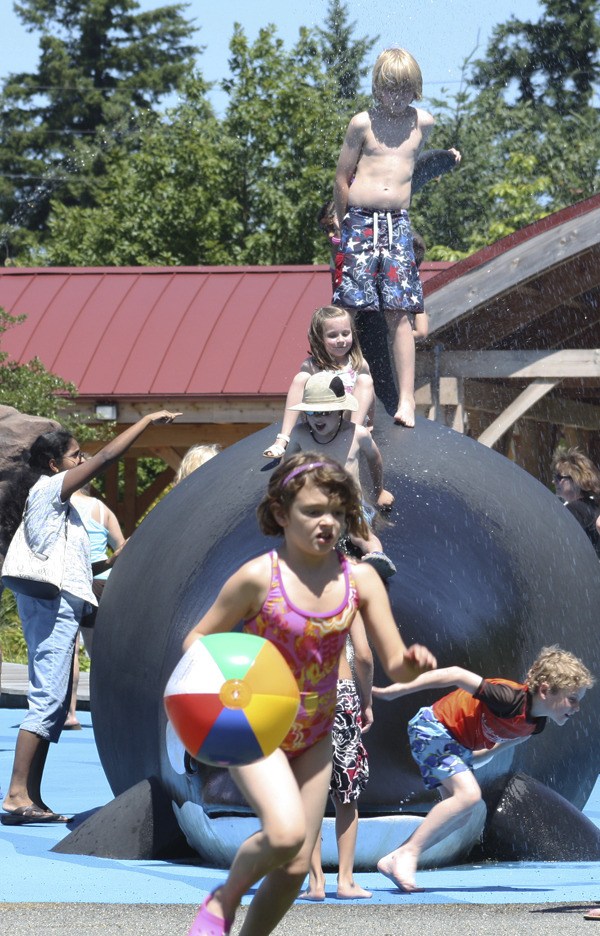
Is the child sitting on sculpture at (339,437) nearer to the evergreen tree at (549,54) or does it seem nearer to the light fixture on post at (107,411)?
the light fixture on post at (107,411)

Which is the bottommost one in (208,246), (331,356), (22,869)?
(22,869)

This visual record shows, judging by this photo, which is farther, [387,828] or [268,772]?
[387,828]

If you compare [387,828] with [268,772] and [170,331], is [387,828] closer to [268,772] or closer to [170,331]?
[268,772]

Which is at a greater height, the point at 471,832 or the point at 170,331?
the point at 170,331

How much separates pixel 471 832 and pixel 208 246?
25578 millimetres

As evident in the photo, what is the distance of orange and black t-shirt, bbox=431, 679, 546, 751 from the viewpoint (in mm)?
5844

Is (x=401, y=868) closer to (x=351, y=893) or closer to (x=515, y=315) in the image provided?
(x=351, y=893)

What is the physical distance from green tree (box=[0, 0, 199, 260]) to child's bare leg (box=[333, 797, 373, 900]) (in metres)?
35.7

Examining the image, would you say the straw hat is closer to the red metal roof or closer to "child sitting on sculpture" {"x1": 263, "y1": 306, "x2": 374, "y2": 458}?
"child sitting on sculpture" {"x1": 263, "y1": 306, "x2": 374, "y2": 458}

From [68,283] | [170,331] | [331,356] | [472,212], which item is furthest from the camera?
[472,212]

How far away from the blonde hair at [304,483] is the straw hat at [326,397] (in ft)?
4.64

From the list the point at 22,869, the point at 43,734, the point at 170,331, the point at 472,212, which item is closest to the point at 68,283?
the point at 170,331

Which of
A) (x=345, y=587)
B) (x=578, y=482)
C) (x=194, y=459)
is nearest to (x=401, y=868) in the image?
(x=345, y=587)

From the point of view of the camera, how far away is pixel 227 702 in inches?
165
